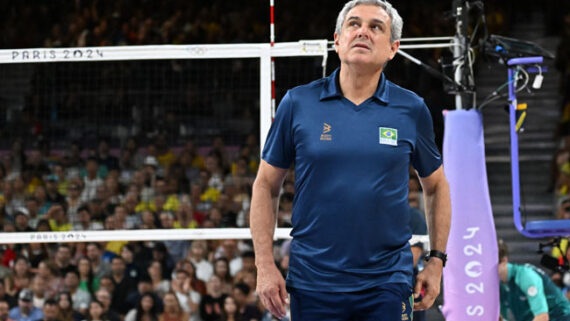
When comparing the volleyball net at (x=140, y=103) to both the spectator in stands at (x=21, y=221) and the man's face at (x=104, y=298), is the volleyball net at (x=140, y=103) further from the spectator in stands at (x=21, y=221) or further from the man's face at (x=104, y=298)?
the man's face at (x=104, y=298)

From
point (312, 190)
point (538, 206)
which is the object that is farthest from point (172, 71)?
point (312, 190)

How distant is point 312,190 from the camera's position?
287cm

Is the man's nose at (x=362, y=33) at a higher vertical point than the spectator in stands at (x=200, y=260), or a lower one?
higher

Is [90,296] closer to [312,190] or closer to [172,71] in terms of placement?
[172,71]

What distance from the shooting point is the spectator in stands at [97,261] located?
933cm

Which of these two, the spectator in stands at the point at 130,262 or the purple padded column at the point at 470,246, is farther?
the spectator in stands at the point at 130,262

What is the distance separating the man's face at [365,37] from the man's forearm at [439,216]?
54 cm

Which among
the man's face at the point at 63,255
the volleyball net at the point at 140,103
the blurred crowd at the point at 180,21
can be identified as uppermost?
the blurred crowd at the point at 180,21

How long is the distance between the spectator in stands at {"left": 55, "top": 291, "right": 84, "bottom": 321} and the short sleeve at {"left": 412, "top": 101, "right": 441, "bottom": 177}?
6434 millimetres

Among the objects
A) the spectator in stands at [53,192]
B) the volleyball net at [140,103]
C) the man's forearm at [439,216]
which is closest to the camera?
the man's forearm at [439,216]

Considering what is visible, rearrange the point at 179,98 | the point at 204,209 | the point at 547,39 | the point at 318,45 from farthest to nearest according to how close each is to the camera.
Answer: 1. the point at 547,39
2. the point at 179,98
3. the point at 204,209
4. the point at 318,45

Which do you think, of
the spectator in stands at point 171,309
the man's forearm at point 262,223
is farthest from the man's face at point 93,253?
the man's forearm at point 262,223

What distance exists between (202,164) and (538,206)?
14.5 ft

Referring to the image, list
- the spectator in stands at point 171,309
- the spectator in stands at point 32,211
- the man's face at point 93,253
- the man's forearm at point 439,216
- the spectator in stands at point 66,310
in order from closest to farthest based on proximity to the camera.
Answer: the man's forearm at point 439,216
the spectator in stands at point 171,309
the spectator in stands at point 66,310
the man's face at point 93,253
the spectator in stands at point 32,211
